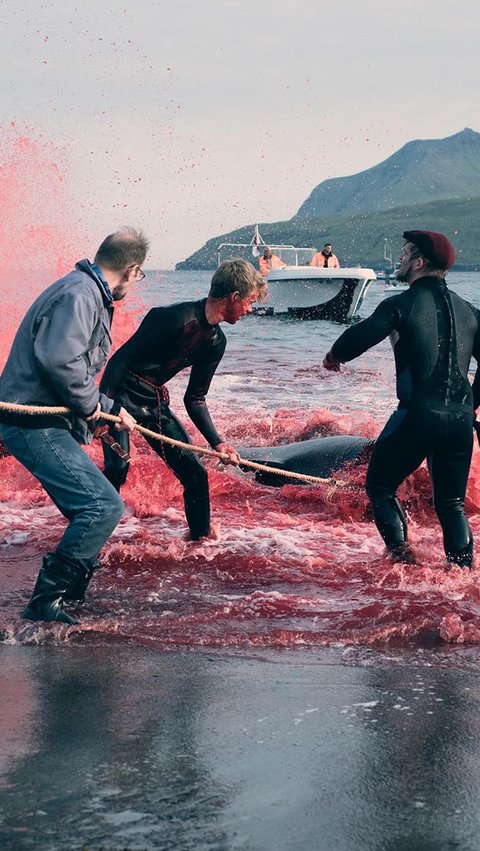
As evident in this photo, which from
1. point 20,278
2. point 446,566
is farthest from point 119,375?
point 20,278

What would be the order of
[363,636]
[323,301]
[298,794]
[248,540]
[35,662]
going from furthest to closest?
[323,301] → [248,540] → [363,636] → [35,662] → [298,794]

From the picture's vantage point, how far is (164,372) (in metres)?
6.54

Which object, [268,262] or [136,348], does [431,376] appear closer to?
[136,348]

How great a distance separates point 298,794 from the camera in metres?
3.09

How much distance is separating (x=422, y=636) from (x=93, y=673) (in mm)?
1664

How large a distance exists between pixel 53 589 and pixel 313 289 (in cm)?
3806

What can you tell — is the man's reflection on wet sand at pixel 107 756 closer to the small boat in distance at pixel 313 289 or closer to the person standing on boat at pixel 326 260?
the small boat in distance at pixel 313 289

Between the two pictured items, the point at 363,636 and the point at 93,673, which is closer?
the point at 93,673

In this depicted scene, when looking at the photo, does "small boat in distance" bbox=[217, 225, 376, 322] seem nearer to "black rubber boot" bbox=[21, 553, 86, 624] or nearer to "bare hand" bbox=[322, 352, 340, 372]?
"bare hand" bbox=[322, 352, 340, 372]

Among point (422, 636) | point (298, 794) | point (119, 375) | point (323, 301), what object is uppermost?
point (119, 375)

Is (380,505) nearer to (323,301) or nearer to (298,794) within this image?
(298,794)

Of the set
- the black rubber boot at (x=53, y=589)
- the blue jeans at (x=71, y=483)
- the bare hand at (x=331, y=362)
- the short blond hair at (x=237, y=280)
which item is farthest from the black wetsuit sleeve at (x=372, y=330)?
the black rubber boot at (x=53, y=589)

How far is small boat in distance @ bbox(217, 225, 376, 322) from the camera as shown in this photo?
41094 mm

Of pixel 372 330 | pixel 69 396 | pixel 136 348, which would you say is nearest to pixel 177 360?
pixel 136 348
